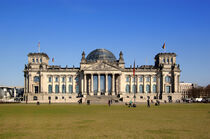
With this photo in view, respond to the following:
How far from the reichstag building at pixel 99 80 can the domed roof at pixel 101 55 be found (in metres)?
1.66

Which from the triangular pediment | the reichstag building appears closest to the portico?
the reichstag building

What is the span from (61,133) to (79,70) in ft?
338

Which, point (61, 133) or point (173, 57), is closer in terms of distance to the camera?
point (61, 133)

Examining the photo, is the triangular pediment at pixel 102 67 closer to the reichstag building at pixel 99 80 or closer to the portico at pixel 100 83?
the reichstag building at pixel 99 80

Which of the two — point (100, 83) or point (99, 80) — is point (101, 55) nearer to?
point (99, 80)

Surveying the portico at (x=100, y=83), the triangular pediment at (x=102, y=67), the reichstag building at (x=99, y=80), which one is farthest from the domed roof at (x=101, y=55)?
the portico at (x=100, y=83)

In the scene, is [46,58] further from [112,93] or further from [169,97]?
[169,97]

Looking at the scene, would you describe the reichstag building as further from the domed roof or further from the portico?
the domed roof

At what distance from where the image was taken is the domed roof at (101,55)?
129250mm

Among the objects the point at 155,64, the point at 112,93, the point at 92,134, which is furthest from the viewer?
the point at 155,64

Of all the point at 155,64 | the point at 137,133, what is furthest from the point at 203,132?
the point at 155,64

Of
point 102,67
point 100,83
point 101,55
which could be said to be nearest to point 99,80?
point 100,83

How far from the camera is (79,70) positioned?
122688 millimetres

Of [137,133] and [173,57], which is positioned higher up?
[173,57]
